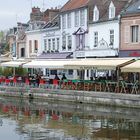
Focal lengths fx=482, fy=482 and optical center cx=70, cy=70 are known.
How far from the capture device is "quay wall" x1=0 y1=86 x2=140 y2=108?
32.2 m

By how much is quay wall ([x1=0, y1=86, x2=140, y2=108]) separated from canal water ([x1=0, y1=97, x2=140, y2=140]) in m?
0.62

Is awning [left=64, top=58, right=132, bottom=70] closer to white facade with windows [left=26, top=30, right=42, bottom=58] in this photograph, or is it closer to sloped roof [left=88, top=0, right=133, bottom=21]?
sloped roof [left=88, top=0, right=133, bottom=21]

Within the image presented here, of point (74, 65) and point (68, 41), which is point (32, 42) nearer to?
point (68, 41)

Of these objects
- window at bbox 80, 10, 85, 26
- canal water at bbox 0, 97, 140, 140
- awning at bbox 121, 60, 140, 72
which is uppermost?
window at bbox 80, 10, 85, 26

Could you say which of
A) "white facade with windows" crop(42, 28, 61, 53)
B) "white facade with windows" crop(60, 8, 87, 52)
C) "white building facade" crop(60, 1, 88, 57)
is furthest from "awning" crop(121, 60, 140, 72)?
"white facade with windows" crop(42, 28, 61, 53)

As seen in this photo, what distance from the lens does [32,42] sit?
62.1 meters

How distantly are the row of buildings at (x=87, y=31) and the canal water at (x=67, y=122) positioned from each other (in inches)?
421

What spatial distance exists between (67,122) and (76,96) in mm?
9341

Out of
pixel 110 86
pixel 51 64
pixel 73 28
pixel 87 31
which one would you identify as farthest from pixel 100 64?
pixel 73 28

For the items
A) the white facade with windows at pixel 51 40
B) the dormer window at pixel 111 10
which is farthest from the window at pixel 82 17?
the white facade with windows at pixel 51 40

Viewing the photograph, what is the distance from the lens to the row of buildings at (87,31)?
44.2 m

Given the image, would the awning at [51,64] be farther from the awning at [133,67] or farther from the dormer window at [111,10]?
the awning at [133,67]

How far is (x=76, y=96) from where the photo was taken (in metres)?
37.1

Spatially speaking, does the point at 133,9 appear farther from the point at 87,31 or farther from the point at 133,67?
the point at 133,67
